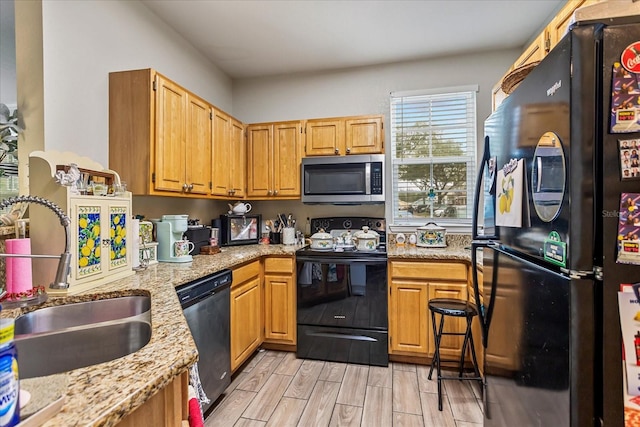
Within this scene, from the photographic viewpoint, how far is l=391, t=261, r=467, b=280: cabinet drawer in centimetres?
237

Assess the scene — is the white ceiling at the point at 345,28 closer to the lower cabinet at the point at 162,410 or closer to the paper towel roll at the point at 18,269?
the paper towel roll at the point at 18,269

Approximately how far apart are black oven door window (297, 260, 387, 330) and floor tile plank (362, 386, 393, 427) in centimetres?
48

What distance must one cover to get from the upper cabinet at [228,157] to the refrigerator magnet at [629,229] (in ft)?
8.12

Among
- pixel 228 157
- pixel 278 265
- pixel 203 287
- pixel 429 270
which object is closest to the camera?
pixel 203 287

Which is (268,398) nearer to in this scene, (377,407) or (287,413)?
(287,413)

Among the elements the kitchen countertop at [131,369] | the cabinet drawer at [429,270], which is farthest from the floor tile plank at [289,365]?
the kitchen countertop at [131,369]

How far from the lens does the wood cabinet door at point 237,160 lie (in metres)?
2.89

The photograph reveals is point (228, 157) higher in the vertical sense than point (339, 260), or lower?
higher

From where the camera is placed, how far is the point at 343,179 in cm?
282

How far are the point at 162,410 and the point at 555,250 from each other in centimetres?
109

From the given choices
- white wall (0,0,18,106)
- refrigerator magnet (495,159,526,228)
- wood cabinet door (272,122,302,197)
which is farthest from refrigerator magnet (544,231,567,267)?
white wall (0,0,18,106)

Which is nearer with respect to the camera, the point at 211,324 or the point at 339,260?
the point at 211,324

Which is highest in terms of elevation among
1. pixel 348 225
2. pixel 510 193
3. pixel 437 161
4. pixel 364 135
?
pixel 364 135

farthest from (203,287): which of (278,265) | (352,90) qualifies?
(352,90)
